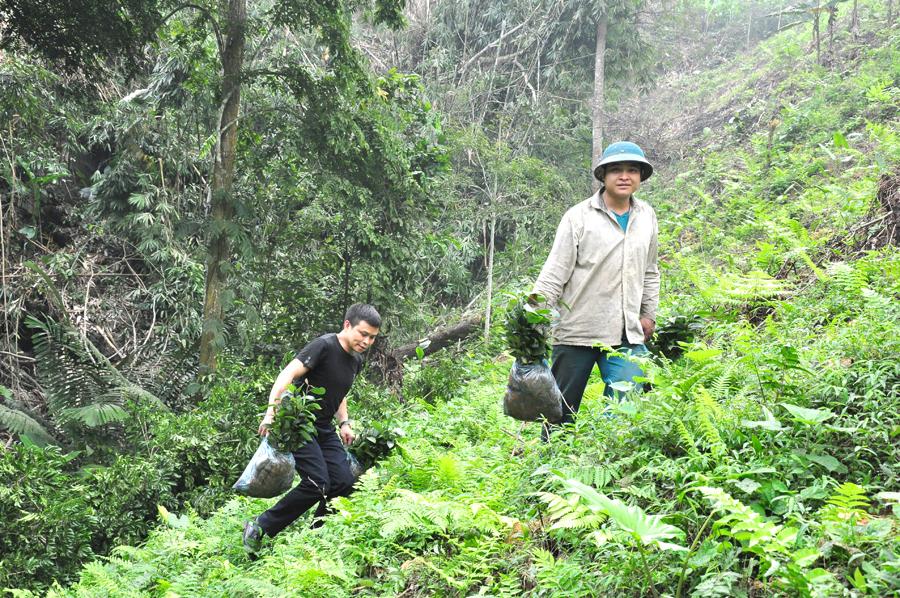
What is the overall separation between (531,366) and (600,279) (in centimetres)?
78

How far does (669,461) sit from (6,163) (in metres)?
12.4

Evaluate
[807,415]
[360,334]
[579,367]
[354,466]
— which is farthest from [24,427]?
[807,415]

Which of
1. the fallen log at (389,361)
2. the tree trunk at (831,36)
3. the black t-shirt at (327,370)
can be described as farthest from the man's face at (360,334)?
the tree trunk at (831,36)

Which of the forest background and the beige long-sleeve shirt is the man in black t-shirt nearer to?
the forest background

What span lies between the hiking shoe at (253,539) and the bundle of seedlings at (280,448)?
16.3 inches

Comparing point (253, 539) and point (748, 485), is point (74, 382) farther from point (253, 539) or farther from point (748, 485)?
point (748, 485)

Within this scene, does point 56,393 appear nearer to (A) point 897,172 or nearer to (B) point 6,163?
(B) point 6,163

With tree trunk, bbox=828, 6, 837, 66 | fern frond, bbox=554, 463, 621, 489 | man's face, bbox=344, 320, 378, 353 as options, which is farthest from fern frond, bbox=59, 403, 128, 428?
tree trunk, bbox=828, 6, 837, 66

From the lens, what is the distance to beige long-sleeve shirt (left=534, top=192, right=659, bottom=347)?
4.83 meters

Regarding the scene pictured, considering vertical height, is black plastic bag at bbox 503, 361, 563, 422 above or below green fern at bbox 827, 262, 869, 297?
below

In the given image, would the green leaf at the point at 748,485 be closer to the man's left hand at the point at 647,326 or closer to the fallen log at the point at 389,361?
the man's left hand at the point at 647,326

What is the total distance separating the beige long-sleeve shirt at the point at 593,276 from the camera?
15.8ft

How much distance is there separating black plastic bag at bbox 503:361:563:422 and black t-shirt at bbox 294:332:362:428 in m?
1.36

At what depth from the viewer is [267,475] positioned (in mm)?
4934
